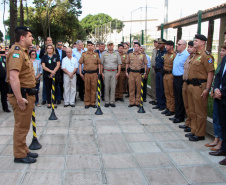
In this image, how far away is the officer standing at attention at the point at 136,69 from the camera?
329 inches

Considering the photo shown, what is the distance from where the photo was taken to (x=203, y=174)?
379cm

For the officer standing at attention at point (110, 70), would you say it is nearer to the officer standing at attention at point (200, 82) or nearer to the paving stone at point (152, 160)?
the officer standing at attention at point (200, 82)

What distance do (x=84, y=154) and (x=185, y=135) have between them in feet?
7.71

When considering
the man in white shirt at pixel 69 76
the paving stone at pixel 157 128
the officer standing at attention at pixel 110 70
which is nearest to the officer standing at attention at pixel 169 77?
the paving stone at pixel 157 128

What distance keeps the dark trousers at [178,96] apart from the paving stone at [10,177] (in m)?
4.31

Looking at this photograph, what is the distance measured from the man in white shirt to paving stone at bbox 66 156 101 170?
419 cm

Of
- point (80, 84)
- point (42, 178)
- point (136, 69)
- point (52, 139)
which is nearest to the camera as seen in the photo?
point (42, 178)

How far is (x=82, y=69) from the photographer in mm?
9055

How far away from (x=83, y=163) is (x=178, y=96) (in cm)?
347

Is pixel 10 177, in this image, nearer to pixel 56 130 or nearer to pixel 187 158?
pixel 56 130

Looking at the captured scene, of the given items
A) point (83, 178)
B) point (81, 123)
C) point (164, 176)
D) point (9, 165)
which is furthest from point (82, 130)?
point (164, 176)

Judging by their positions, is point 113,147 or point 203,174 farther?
point 113,147

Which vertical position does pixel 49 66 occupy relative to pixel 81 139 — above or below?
above

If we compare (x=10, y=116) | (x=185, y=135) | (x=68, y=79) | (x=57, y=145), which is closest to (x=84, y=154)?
(x=57, y=145)
